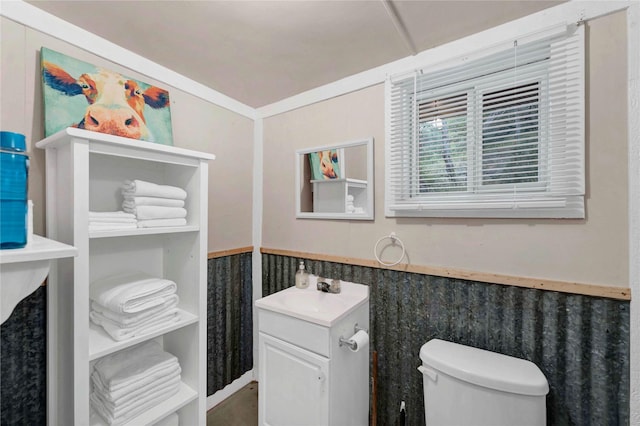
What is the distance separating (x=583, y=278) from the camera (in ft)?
3.84

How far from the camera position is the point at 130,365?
4.30 feet

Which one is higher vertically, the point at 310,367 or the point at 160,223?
the point at 160,223

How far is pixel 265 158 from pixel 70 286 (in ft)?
4.92

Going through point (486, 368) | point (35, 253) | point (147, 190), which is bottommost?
point (486, 368)

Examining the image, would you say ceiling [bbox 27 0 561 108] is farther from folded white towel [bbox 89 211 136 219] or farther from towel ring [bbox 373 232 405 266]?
towel ring [bbox 373 232 405 266]

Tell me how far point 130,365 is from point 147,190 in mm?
832

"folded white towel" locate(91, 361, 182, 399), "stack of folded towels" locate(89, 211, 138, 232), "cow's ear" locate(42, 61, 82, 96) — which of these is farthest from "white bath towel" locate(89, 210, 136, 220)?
"folded white towel" locate(91, 361, 182, 399)

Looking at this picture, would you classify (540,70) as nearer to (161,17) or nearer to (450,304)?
(450,304)

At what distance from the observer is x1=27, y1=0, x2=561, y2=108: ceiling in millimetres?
1204

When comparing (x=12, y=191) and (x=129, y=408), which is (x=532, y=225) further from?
(x=129, y=408)

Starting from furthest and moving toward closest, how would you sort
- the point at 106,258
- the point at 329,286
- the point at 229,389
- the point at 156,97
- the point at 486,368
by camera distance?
the point at 229,389 → the point at 329,286 → the point at 156,97 → the point at 106,258 → the point at 486,368

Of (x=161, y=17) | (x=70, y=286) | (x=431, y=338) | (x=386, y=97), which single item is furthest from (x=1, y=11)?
(x=431, y=338)

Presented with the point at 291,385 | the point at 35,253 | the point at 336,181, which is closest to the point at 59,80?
the point at 35,253

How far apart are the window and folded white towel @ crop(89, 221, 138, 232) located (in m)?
1.32
